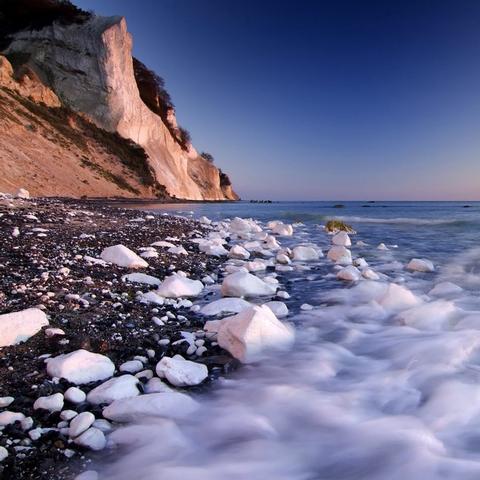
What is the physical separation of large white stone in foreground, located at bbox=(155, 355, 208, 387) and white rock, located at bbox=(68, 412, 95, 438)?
57cm

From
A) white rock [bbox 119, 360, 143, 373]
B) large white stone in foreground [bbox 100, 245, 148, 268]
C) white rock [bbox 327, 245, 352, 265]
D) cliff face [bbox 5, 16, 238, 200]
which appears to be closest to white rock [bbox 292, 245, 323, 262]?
white rock [bbox 327, 245, 352, 265]

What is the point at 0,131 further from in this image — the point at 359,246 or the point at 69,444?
the point at 69,444

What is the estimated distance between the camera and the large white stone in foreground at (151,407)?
205 centimetres

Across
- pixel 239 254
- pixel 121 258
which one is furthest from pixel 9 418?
pixel 239 254

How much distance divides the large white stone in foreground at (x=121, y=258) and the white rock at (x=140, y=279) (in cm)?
50

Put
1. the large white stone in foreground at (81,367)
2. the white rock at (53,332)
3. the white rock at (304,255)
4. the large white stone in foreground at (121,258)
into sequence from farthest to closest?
the white rock at (304,255), the large white stone in foreground at (121,258), the white rock at (53,332), the large white stone in foreground at (81,367)

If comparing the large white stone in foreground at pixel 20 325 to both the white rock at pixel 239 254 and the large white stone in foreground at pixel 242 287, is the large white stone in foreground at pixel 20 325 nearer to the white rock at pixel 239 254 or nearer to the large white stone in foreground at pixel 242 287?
the large white stone in foreground at pixel 242 287

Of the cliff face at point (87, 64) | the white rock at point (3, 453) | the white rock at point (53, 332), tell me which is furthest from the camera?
the cliff face at point (87, 64)

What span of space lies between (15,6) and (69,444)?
51.7 meters

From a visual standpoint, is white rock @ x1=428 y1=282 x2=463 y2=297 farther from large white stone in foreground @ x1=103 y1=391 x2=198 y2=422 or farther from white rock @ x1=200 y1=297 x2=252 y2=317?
large white stone in foreground @ x1=103 y1=391 x2=198 y2=422

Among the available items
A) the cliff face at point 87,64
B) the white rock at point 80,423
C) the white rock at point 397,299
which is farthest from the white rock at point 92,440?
the cliff face at point 87,64

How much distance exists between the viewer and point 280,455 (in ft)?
6.20

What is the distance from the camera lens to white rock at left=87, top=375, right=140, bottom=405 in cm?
216

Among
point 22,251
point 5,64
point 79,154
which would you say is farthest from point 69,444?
point 5,64
